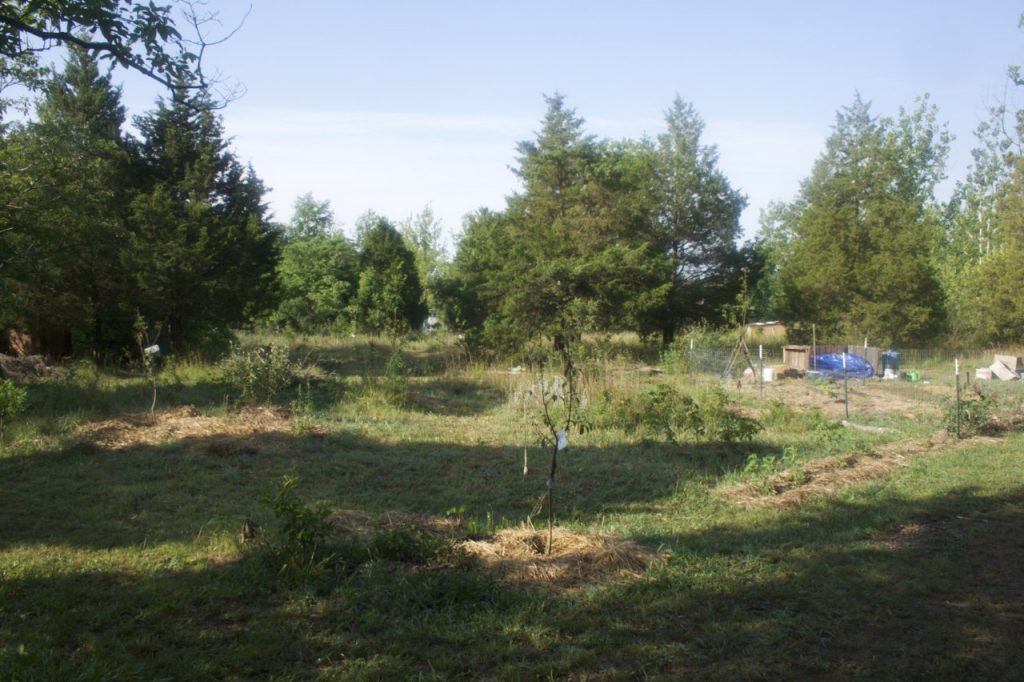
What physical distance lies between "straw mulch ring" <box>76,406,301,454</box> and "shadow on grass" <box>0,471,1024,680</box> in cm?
458

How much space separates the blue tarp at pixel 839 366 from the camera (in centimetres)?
1932

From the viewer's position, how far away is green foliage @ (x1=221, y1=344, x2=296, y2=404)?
12.1 m

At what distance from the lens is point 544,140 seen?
86.0 ft

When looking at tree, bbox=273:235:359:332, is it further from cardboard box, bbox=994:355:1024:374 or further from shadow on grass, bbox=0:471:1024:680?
shadow on grass, bbox=0:471:1024:680

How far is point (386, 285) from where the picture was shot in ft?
106

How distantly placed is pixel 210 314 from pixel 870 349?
17.2 meters

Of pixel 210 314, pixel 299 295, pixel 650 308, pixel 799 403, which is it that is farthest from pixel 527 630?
pixel 299 295

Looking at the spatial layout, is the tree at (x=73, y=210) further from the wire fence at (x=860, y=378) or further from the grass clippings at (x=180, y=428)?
the wire fence at (x=860, y=378)

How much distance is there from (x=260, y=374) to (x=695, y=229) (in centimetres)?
2039

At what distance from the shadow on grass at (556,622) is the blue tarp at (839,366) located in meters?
15.0

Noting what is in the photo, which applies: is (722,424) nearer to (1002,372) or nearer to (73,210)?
(73,210)

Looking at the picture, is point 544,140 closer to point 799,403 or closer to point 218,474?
point 799,403

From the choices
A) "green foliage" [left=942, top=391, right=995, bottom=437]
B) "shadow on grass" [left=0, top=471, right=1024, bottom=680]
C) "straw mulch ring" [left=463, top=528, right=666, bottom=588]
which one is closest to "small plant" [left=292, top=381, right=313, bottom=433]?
"shadow on grass" [left=0, top=471, right=1024, bottom=680]

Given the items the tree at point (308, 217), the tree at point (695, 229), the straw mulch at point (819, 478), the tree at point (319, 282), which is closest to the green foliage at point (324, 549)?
the straw mulch at point (819, 478)
